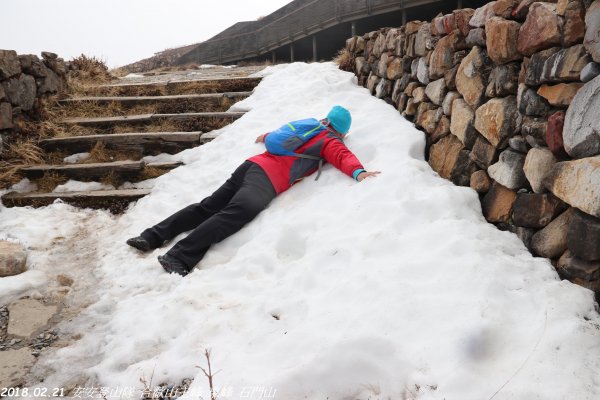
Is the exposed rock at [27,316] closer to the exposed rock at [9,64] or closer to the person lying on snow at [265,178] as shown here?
the person lying on snow at [265,178]

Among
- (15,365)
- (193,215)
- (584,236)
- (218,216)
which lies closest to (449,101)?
(584,236)

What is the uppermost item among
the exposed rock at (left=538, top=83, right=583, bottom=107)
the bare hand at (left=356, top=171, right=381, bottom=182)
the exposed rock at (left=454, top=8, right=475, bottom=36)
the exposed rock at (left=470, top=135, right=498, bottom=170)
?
the exposed rock at (left=454, top=8, right=475, bottom=36)

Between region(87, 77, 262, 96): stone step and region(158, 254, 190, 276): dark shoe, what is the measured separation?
4328 mm

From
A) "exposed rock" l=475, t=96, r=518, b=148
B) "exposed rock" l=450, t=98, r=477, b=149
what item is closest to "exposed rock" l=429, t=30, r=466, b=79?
"exposed rock" l=450, t=98, r=477, b=149

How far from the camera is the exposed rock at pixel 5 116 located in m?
4.98

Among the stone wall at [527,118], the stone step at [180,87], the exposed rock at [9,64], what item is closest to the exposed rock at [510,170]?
the stone wall at [527,118]

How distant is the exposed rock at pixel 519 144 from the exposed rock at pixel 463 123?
1.53 ft

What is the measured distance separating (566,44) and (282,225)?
2.13 metres

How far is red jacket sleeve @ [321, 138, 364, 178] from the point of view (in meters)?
3.47

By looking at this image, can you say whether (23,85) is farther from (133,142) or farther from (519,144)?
(519,144)

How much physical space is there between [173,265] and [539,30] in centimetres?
277

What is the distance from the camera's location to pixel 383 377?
1.79m

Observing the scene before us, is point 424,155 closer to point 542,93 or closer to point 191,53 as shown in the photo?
point 542,93

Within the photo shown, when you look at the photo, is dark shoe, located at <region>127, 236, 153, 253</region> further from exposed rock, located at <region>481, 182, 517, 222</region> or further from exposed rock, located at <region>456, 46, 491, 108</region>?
exposed rock, located at <region>456, 46, 491, 108</region>
